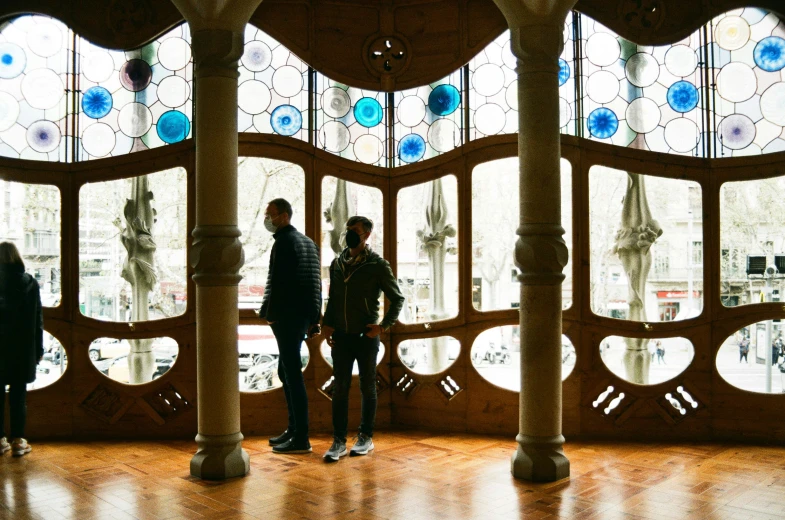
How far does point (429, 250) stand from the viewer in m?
5.61

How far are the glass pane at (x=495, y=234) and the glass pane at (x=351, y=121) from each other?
81cm

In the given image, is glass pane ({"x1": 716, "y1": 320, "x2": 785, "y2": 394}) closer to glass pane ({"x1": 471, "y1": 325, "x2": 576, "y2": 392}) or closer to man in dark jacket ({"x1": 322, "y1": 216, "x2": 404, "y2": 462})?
glass pane ({"x1": 471, "y1": 325, "x2": 576, "y2": 392})

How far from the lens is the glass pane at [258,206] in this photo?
5.48m

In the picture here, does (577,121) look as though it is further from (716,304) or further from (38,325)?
(38,325)

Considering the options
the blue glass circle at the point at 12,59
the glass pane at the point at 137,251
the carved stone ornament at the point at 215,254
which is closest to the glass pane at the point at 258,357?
the glass pane at the point at 137,251

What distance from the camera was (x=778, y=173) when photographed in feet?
16.7

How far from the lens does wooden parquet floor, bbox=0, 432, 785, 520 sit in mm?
3678

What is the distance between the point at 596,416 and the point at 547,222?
5.77 feet

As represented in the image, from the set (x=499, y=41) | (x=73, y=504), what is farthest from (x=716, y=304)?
(x=73, y=504)

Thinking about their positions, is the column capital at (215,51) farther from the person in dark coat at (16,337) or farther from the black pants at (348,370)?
the person in dark coat at (16,337)

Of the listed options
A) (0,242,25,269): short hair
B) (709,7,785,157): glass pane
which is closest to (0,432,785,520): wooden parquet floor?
(0,242,25,269): short hair

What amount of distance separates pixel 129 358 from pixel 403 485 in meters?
Answer: 2.43

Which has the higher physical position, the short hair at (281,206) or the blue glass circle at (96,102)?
the blue glass circle at (96,102)

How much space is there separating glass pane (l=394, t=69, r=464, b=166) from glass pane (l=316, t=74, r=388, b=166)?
132mm
